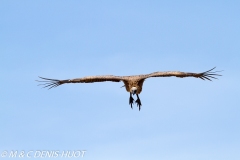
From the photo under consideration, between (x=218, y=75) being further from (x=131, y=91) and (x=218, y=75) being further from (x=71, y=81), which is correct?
(x=71, y=81)

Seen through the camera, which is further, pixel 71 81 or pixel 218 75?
pixel 71 81

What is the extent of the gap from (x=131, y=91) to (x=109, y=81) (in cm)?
110

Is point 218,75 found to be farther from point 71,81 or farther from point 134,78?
point 71,81

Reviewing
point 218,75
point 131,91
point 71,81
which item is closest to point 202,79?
point 218,75

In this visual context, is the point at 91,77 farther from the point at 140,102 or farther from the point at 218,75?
the point at 218,75

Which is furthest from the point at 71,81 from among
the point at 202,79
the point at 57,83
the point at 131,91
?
the point at 202,79

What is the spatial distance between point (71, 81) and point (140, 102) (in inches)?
131

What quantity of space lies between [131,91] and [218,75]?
4005 millimetres

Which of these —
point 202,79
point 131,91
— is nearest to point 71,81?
point 131,91

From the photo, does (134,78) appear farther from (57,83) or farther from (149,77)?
(57,83)

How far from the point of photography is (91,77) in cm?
3700

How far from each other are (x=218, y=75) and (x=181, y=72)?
70.9 inches

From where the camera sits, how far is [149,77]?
35875 millimetres

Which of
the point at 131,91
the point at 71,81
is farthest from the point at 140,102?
the point at 71,81
